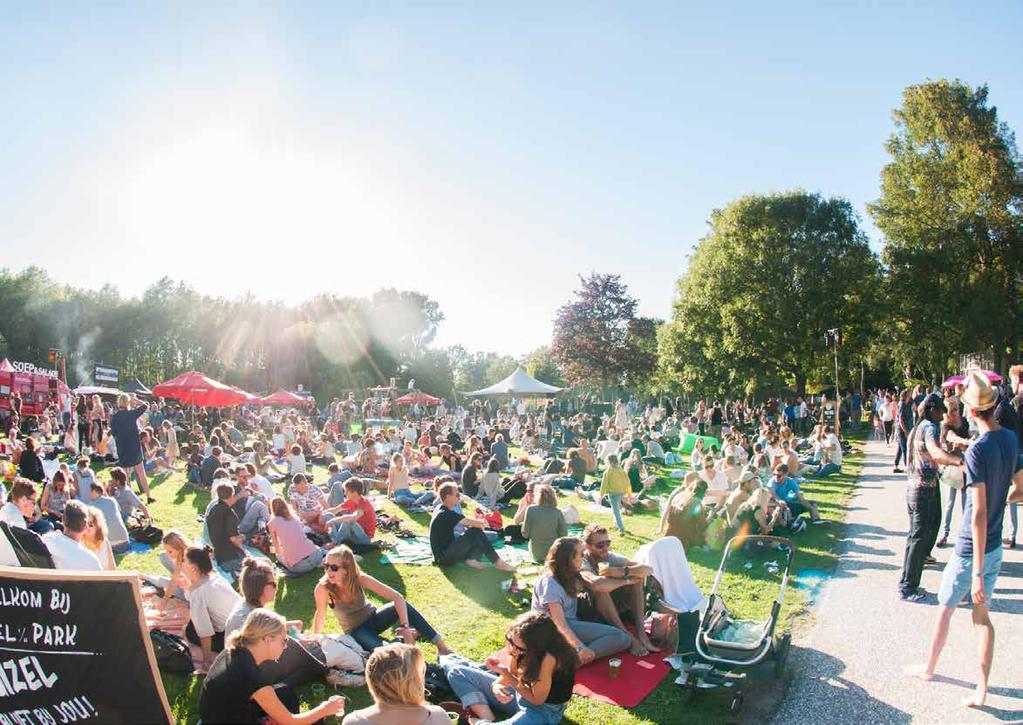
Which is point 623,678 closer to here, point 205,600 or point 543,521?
point 543,521

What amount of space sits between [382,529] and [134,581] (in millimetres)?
7448

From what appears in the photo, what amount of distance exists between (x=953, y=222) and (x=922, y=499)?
95.0 ft

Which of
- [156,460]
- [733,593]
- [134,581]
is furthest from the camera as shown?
[156,460]

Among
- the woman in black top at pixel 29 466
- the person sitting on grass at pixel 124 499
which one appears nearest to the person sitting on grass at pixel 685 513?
the person sitting on grass at pixel 124 499

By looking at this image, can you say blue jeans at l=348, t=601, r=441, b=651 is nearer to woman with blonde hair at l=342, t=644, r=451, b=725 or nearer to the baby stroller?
woman with blonde hair at l=342, t=644, r=451, b=725

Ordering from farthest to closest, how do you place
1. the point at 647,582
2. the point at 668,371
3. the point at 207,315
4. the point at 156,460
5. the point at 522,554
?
1. the point at 207,315
2. the point at 668,371
3. the point at 156,460
4. the point at 522,554
5. the point at 647,582

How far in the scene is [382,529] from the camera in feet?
36.4

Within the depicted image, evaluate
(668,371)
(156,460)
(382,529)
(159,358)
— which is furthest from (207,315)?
(382,529)

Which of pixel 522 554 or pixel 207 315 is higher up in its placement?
pixel 207 315

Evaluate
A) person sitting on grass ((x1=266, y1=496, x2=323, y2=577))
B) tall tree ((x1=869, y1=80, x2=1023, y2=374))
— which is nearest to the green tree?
tall tree ((x1=869, y1=80, x2=1023, y2=374))

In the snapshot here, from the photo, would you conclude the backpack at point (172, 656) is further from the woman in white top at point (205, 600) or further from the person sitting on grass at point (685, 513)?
the person sitting on grass at point (685, 513)

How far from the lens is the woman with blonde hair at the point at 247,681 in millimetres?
3736

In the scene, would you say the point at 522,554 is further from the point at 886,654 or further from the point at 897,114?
the point at 897,114

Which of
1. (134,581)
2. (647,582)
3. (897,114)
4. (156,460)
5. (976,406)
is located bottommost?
(156,460)
